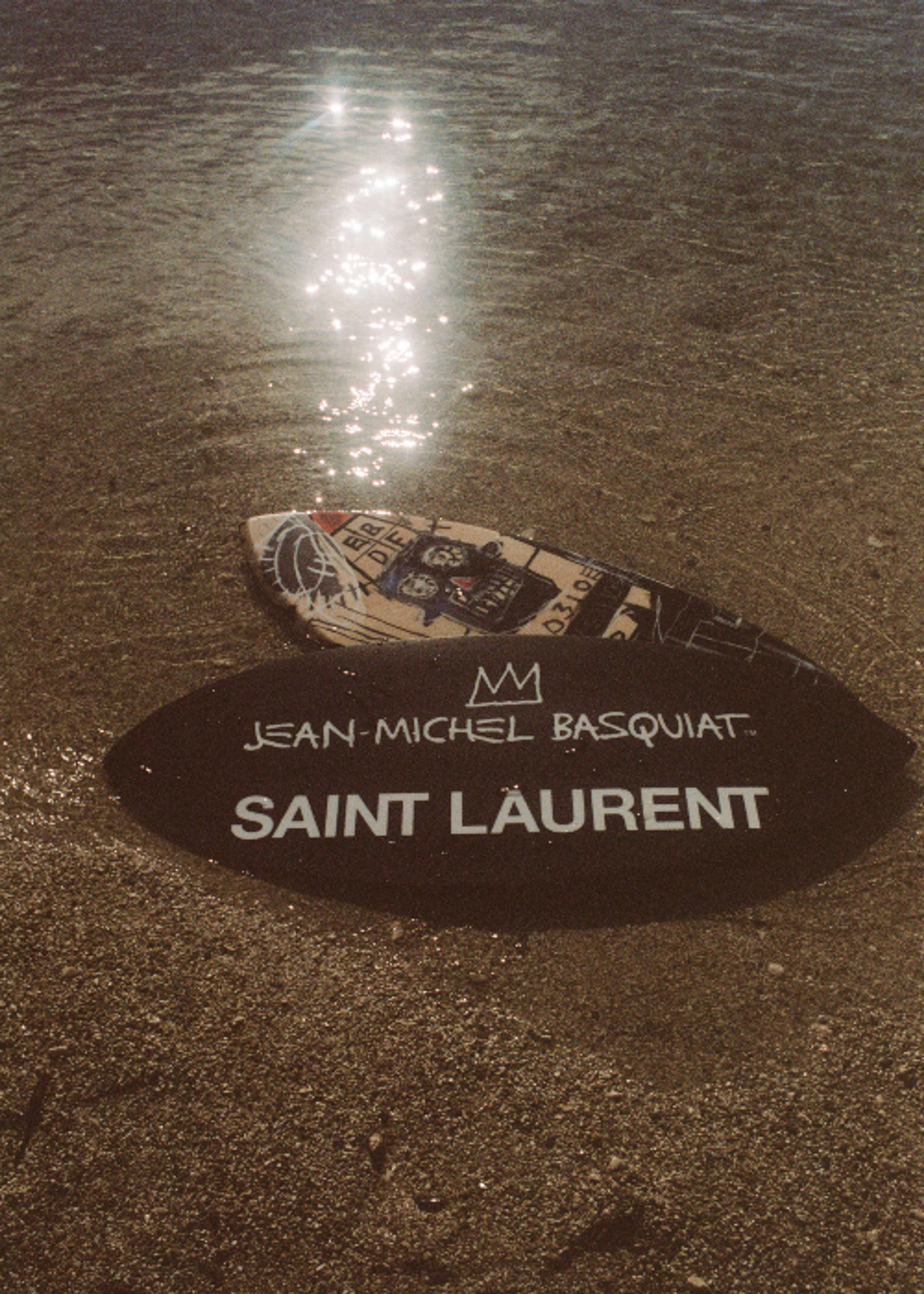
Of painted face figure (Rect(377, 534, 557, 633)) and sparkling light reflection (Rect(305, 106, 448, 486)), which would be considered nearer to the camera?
painted face figure (Rect(377, 534, 557, 633))

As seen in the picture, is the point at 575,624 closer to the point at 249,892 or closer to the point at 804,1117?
the point at 249,892

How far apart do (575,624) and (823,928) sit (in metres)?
0.97

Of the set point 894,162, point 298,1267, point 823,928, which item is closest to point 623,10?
point 894,162

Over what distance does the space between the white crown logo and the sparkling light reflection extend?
1.00m

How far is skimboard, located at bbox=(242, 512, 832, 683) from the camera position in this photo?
263 cm

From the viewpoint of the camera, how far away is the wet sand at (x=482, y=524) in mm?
1689

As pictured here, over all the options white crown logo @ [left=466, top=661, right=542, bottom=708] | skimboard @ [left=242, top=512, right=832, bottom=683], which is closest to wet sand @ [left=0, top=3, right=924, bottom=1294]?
skimboard @ [left=242, top=512, right=832, bottom=683]

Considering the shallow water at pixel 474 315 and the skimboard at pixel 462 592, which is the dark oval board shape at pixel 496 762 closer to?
the skimboard at pixel 462 592

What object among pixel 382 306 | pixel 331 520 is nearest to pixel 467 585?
pixel 331 520

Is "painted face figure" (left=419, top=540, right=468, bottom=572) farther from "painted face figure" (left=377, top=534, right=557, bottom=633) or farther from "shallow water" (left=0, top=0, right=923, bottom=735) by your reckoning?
"shallow water" (left=0, top=0, right=923, bottom=735)

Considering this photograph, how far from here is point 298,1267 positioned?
1.62m

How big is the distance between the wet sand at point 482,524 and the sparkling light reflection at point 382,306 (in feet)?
0.09

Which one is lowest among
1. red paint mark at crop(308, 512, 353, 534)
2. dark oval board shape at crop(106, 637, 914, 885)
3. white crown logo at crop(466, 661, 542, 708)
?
dark oval board shape at crop(106, 637, 914, 885)

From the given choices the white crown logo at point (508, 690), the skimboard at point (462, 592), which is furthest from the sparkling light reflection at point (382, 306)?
the white crown logo at point (508, 690)
